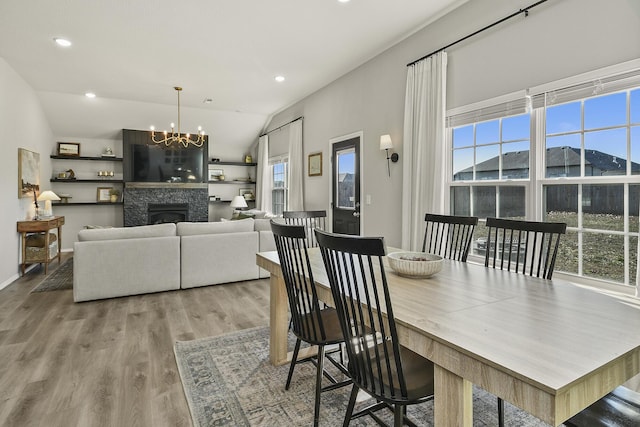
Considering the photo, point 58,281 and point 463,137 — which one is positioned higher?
point 463,137

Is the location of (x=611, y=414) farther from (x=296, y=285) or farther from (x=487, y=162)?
(x=487, y=162)

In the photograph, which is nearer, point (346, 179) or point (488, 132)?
point (488, 132)

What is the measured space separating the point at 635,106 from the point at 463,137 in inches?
51.6

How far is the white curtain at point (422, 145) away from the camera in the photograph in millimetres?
3365

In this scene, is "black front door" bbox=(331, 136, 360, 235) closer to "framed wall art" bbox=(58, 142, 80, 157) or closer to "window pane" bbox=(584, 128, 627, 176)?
"window pane" bbox=(584, 128, 627, 176)

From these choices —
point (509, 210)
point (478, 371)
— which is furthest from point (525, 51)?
point (478, 371)

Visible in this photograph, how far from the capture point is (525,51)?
8.96ft

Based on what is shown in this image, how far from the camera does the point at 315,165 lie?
5.82 metres

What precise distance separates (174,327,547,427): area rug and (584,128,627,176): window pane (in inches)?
65.8

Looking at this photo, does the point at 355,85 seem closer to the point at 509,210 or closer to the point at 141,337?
the point at 509,210

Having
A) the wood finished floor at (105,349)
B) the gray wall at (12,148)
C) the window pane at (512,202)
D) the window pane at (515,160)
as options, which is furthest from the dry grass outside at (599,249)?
the gray wall at (12,148)

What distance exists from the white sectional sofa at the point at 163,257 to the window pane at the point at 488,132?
8.88ft

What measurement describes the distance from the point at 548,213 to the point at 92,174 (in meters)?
8.10

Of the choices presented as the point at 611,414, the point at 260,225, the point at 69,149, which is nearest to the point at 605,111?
the point at 611,414
